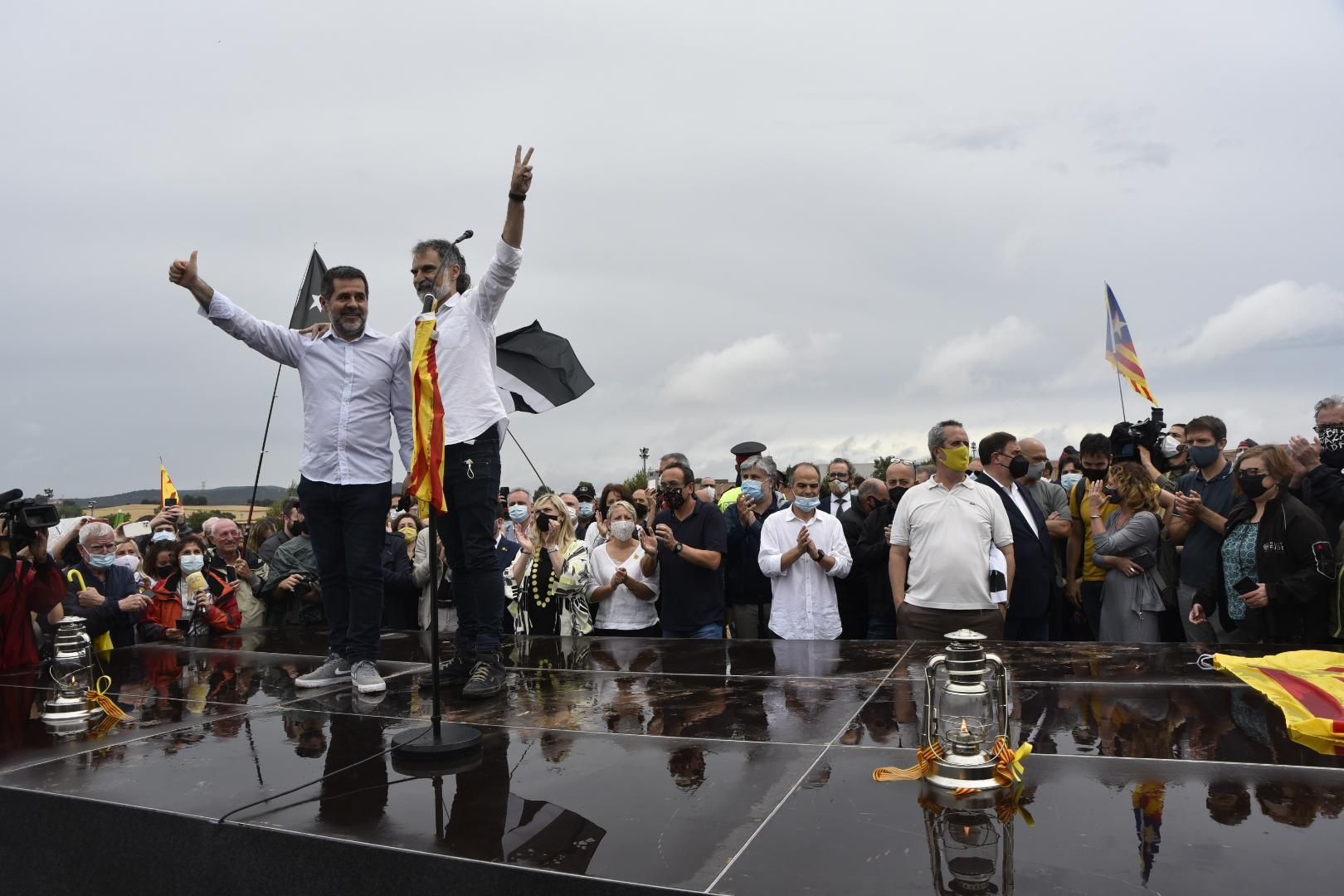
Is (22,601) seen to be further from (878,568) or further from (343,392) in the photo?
(878,568)

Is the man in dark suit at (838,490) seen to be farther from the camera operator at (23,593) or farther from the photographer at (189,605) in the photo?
the camera operator at (23,593)

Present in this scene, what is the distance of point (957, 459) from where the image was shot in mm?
6746

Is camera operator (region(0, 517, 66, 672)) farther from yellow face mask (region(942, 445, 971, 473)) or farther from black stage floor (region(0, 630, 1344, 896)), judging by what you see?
yellow face mask (region(942, 445, 971, 473))

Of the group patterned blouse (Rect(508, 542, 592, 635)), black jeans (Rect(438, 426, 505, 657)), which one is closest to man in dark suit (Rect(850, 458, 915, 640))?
patterned blouse (Rect(508, 542, 592, 635))

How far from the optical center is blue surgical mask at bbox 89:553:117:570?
25.2 ft

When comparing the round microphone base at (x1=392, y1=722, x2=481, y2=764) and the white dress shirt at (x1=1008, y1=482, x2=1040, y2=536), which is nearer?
the round microphone base at (x1=392, y1=722, x2=481, y2=764)

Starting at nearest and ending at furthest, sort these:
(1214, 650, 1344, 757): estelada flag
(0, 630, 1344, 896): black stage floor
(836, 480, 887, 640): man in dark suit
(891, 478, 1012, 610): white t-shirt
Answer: (0, 630, 1344, 896): black stage floor
(1214, 650, 1344, 757): estelada flag
(891, 478, 1012, 610): white t-shirt
(836, 480, 887, 640): man in dark suit

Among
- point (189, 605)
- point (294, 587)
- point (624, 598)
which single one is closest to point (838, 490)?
point (624, 598)

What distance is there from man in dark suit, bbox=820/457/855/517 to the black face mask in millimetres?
3325

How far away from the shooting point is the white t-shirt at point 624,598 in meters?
7.89

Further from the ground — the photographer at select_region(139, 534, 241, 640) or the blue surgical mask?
the blue surgical mask

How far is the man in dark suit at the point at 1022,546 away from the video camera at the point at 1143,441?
2.35 ft

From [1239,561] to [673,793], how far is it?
15.9ft

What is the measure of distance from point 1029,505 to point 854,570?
5.44 feet
